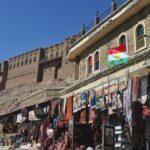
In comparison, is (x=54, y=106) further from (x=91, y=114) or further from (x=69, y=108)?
(x=91, y=114)

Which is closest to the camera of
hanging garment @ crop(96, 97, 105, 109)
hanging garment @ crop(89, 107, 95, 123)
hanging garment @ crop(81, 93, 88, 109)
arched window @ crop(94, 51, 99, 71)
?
hanging garment @ crop(96, 97, 105, 109)

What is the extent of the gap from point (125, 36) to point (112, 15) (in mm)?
1429

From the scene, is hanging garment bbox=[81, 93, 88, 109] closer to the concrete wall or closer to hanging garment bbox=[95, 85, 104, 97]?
hanging garment bbox=[95, 85, 104, 97]

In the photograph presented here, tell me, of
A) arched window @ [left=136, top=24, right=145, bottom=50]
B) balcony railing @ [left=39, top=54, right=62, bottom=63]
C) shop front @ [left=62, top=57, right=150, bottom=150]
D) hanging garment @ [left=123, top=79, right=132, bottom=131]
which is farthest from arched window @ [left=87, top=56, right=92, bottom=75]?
balcony railing @ [left=39, top=54, right=62, bottom=63]

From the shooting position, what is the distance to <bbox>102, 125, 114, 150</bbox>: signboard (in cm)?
1329

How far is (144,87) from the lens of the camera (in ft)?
45.2

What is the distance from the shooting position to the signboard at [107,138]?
13.3 meters

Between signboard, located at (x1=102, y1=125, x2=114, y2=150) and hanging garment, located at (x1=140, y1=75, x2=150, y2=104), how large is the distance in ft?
5.40

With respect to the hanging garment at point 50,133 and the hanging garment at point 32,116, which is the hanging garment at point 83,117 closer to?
the hanging garment at point 50,133

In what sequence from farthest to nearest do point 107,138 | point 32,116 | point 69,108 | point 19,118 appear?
point 19,118 < point 32,116 < point 69,108 < point 107,138

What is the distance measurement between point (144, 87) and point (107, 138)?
2.39m

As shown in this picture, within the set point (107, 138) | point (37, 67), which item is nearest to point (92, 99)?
point (107, 138)

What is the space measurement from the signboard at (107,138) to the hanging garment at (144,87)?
1.65 meters

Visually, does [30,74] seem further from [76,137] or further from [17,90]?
[76,137]
